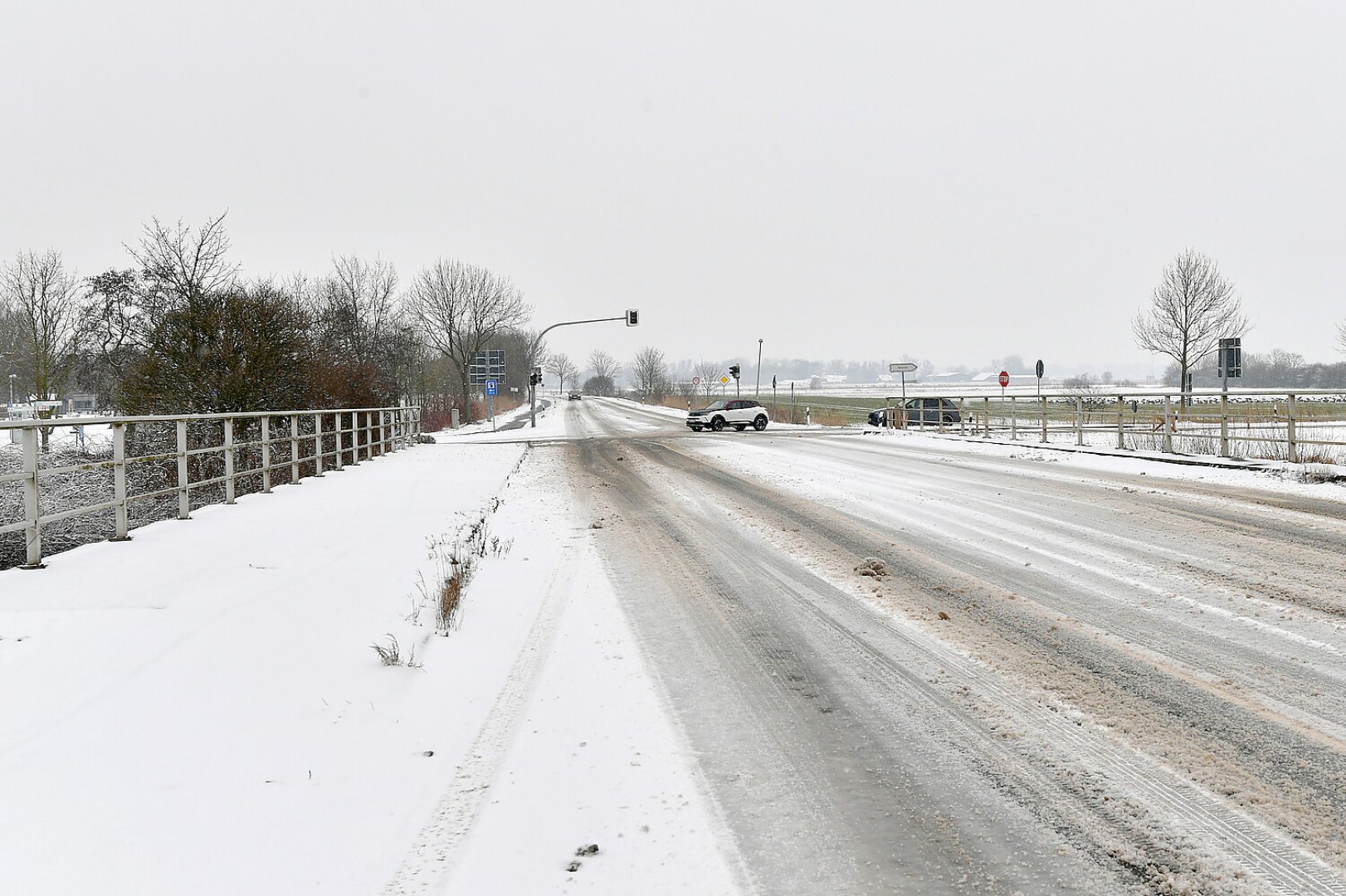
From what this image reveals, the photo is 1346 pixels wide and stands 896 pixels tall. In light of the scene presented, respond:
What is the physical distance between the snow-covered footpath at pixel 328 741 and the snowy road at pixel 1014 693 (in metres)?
0.39

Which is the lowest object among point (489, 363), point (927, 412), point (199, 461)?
point (199, 461)

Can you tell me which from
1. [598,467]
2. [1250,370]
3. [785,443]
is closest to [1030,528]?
[598,467]

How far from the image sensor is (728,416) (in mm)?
37719

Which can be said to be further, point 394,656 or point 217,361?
point 217,361

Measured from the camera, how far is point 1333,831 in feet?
9.82

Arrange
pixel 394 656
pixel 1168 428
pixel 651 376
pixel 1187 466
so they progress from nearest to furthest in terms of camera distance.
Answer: pixel 394 656 < pixel 1187 466 < pixel 1168 428 < pixel 651 376

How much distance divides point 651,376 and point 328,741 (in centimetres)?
11946

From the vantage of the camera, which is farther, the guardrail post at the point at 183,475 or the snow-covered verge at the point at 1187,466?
the snow-covered verge at the point at 1187,466

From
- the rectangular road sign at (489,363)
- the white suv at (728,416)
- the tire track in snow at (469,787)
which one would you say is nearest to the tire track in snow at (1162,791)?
the tire track in snow at (469,787)

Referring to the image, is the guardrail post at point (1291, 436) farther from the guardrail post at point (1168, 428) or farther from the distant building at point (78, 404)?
the distant building at point (78, 404)

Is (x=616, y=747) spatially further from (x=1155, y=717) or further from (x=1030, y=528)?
(x=1030, y=528)

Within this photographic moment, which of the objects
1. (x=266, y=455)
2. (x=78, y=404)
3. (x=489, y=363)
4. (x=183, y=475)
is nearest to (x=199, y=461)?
(x=266, y=455)

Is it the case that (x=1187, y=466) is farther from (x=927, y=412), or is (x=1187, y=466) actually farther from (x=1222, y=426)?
(x=927, y=412)

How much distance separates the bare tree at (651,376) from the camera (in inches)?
4422
